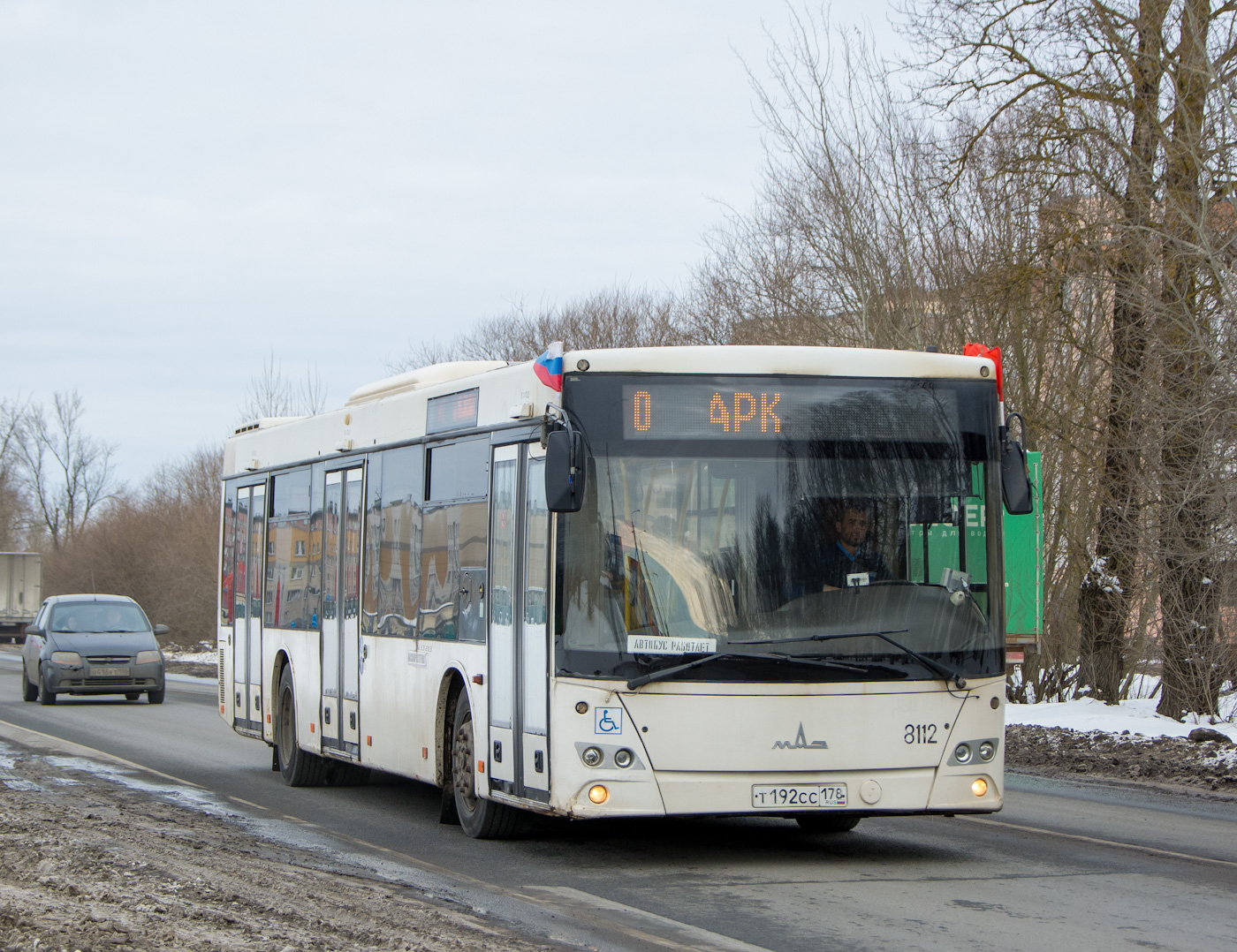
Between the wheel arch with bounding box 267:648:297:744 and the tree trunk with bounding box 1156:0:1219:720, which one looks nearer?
the wheel arch with bounding box 267:648:297:744

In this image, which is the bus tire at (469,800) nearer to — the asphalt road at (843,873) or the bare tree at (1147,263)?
the asphalt road at (843,873)

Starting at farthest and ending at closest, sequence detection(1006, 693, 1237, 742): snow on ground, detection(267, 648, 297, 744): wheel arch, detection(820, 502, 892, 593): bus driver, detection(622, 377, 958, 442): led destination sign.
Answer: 1. detection(1006, 693, 1237, 742): snow on ground
2. detection(267, 648, 297, 744): wheel arch
3. detection(622, 377, 958, 442): led destination sign
4. detection(820, 502, 892, 593): bus driver

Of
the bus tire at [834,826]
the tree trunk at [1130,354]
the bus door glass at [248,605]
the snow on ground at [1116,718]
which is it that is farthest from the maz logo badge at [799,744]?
the tree trunk at [1130,354]

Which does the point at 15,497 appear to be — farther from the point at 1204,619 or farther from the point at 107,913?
the point at 107,913

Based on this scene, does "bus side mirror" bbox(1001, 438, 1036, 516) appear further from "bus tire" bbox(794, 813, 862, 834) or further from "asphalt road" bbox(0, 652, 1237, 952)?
"bus tire" bbox(794, 813, 862, 834)

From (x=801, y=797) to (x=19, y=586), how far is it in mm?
55845

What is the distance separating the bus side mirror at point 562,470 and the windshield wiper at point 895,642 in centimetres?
124

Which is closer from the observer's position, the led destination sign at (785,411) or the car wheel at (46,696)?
the led destination sign at (785,411)

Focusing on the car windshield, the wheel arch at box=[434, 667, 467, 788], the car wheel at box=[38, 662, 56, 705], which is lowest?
the car wheel at box=[38, 662, 56, 705]

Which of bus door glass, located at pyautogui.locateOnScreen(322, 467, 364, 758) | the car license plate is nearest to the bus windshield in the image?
the car license plate

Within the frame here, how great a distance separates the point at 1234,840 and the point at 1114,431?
10077 millimetres

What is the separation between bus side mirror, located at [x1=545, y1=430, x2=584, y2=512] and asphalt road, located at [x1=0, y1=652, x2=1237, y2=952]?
2.02m

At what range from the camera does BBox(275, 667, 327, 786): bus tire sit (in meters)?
14.2

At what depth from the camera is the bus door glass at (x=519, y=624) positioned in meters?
9.26
